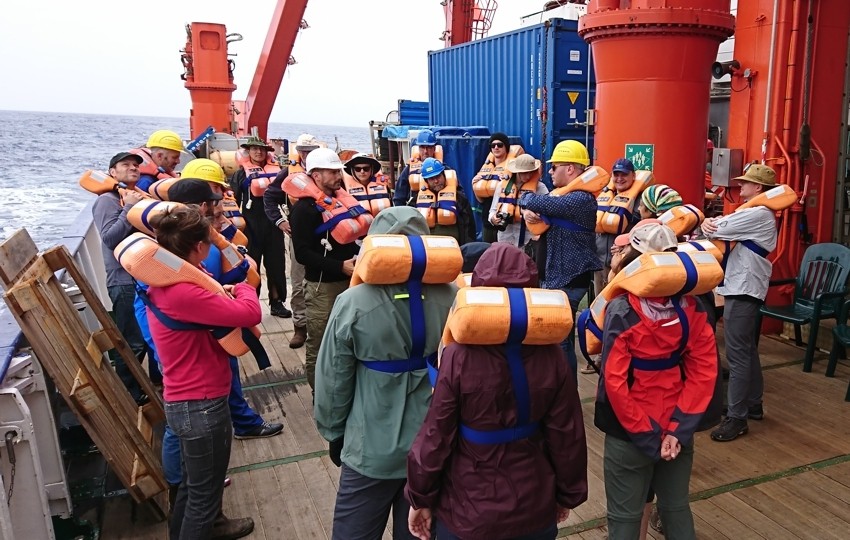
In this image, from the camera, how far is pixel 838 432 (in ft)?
14.9

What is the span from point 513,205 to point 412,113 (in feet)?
30.3

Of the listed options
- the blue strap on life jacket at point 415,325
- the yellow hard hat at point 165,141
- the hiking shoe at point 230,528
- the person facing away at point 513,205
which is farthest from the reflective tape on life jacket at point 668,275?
the yellow hard hat at point 165,141

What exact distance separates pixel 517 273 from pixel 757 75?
5294 mm

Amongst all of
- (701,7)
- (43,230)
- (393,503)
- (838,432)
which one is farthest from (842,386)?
(43,230)

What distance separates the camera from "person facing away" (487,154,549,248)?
5836 millimetres

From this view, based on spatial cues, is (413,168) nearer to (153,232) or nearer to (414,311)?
(153,232)

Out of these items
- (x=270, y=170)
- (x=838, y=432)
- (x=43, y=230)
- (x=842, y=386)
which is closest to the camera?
(x=838, y=432)

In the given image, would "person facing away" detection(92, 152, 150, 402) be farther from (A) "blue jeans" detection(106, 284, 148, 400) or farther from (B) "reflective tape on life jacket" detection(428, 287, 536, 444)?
(B) "reflective tape on life jacket" detection(428, 287, 536, 444)

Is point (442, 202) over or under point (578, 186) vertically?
under

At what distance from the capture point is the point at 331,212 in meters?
4.53

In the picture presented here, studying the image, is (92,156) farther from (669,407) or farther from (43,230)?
(669,407)

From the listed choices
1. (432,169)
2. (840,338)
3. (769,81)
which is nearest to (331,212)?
(432,169)

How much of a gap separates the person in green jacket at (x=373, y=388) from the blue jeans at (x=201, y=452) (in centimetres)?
63

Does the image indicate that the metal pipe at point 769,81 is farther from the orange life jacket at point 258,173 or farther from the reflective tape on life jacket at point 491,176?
the orange life jacket at point 258,173
